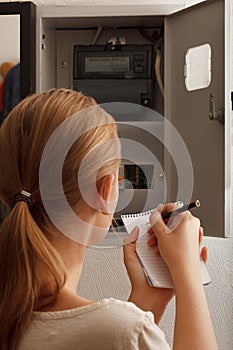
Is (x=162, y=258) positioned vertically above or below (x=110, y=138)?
below

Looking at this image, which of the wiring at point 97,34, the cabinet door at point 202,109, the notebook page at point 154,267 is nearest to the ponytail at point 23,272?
the notebook page at point 154,267

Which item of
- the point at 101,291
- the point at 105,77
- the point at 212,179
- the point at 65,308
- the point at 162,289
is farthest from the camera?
the point at 101,291

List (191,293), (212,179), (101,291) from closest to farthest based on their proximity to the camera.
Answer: (191,293) → (212,179) → (101,291)

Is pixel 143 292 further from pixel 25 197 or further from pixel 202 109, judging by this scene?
pixel 202 109

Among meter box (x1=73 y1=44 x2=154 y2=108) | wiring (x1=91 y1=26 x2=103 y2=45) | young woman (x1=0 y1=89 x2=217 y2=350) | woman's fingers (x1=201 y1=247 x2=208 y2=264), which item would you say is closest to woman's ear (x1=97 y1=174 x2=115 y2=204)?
young woman (x1=0 y1=89 x2=217 y2=350)

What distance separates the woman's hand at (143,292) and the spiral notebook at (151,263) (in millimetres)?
16

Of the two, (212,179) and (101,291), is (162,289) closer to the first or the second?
(212,179)

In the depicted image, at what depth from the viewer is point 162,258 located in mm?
930

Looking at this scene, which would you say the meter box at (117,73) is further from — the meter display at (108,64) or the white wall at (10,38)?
the white wall at (10,38)

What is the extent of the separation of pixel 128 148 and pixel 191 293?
63cm

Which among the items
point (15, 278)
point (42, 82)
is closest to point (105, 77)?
point (42, 82)

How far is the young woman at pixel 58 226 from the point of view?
27.8 inches

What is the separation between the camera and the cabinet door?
1.28 metres

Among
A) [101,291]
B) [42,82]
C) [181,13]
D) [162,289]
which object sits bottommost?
[101,291]
